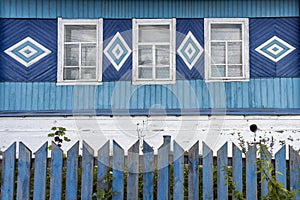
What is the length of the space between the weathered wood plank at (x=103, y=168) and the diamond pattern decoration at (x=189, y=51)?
197 inches

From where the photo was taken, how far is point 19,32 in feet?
30.3

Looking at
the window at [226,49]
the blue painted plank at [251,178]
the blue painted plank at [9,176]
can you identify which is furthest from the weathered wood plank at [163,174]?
the window at [226,49]

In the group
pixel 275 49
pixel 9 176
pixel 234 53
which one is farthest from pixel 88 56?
pixel 9 176

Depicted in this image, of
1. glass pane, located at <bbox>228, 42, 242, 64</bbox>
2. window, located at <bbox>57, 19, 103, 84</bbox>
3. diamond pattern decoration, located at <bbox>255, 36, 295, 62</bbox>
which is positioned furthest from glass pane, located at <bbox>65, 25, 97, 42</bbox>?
diamond pattern decoration, located at <bbox>255, 36, 295, 62</bbox>

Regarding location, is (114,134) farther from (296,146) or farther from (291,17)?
(291,17)

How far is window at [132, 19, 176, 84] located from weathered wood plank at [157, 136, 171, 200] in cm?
472

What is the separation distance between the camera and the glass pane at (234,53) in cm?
920

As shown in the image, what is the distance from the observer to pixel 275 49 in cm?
916

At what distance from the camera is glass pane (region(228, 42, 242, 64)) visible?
9203mm

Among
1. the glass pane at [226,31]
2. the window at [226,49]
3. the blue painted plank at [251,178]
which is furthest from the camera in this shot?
the glass pane at [226,31]

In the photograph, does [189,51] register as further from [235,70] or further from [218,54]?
[235,70]

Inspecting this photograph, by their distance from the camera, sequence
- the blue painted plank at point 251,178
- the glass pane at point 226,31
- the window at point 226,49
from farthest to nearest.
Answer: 1. the glass pane at point 226,31
2. the window at point 226,49
3. the blue painted plank at point 251,178

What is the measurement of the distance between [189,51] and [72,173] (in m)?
5.22

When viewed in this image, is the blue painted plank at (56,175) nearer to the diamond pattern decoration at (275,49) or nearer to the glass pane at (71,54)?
the glass pane at (71,54)
